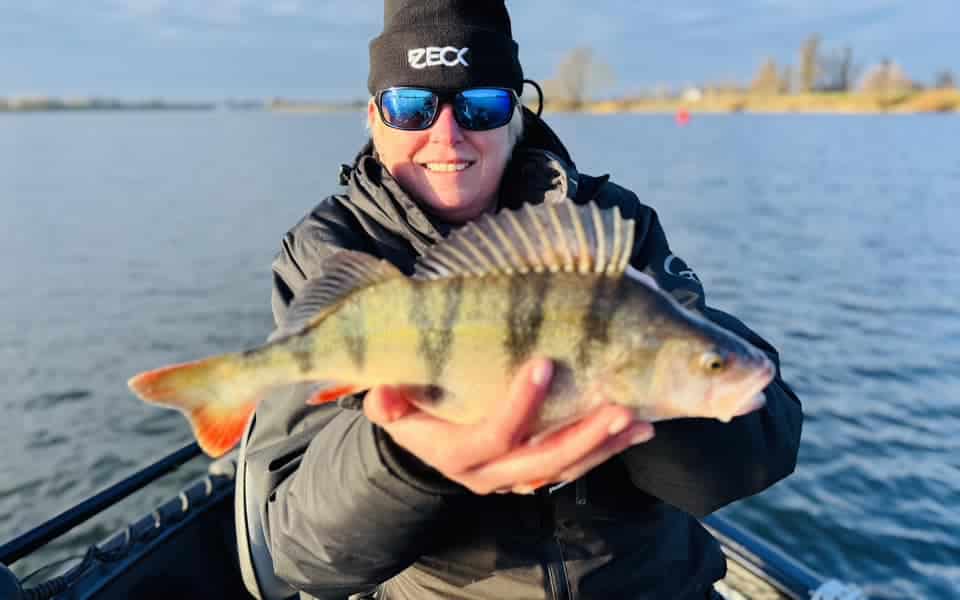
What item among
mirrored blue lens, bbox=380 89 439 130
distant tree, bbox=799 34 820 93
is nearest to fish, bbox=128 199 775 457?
mirrored blue lens, bbox=380 89 439 130

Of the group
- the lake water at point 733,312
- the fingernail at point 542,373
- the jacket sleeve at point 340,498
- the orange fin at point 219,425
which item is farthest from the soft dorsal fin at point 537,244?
the lake water at point 733,312

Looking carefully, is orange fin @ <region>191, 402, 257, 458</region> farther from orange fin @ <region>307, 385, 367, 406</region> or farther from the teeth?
the teeth

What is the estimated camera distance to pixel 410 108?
2.80 m

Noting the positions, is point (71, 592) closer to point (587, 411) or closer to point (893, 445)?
point (587, 411)

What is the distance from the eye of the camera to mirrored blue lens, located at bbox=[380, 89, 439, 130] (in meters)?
2.79

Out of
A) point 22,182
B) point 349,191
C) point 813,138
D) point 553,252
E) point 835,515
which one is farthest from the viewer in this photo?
point 813,138

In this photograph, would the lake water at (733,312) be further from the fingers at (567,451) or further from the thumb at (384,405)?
the thumb at (384,405)

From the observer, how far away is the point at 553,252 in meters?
1.87

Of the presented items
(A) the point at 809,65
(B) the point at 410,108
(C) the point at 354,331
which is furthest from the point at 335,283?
(A) the point at 809,65

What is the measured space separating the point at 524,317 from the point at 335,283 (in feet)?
1.90

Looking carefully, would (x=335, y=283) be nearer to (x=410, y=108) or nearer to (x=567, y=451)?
(x=567, y=451)

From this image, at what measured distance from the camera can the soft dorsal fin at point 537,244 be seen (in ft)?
6.01

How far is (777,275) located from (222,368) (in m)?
15.1

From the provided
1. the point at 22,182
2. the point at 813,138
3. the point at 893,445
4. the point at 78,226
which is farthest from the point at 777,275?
the point at 813,138
